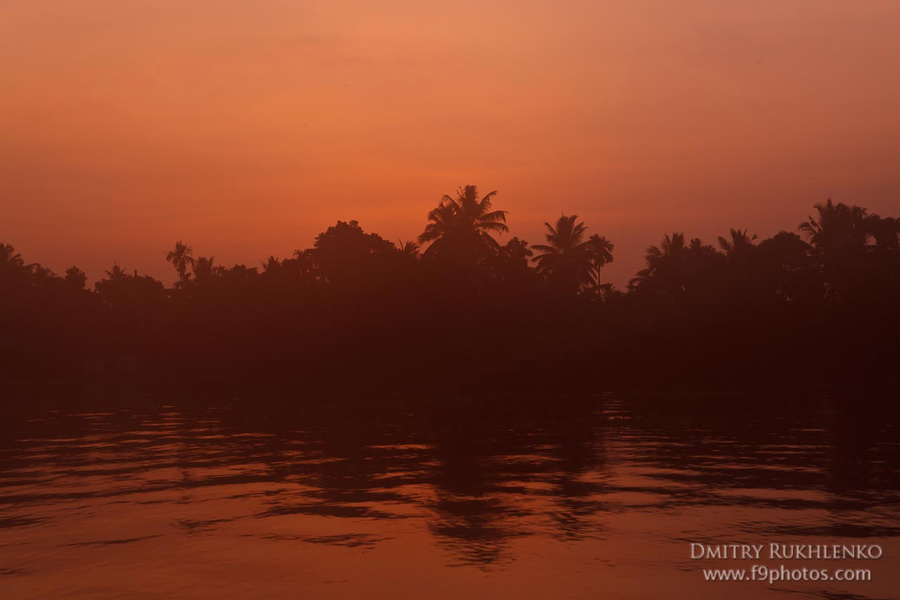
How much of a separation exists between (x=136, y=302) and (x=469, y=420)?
188 feet

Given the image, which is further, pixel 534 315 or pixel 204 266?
pixel 204 266

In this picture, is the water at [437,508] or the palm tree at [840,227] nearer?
the water at [437,508]

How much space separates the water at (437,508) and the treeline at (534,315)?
97.0ft

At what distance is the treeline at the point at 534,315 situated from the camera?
64.1 meters

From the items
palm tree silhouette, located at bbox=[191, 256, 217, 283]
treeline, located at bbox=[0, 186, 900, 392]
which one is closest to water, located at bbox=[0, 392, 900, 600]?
treeline, located at bbox=[0, 186, 900, 392]

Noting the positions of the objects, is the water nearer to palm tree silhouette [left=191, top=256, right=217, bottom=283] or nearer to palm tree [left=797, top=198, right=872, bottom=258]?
palm tree [left=797, top=198, right=872, bottom=258]

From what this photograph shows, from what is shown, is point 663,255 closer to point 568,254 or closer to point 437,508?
point 568,254

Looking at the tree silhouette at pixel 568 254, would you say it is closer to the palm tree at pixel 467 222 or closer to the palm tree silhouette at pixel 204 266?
the palm tree at pixel 467 222

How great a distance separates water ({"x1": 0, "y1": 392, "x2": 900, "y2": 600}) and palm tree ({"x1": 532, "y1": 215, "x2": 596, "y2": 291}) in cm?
3952

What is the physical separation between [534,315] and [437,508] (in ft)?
166

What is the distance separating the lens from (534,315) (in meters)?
68.2

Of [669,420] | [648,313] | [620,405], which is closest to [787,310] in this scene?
[648,313]

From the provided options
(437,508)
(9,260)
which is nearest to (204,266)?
(9,260)

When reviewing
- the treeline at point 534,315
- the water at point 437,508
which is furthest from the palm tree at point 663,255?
the water at point 437,508
